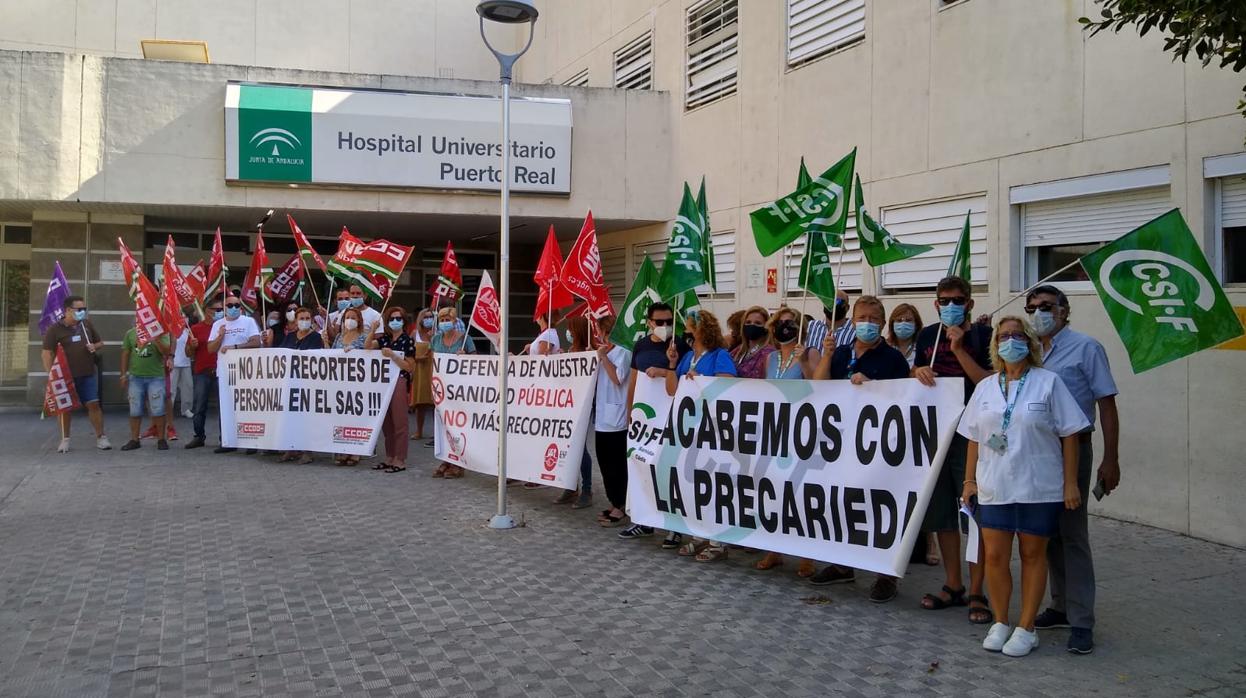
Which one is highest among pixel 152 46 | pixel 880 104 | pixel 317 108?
pixel 152 46

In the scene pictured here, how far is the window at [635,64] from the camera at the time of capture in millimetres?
17344

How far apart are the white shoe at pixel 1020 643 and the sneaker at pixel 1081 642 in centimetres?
21

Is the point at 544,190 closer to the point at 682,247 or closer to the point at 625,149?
the point at 625,149

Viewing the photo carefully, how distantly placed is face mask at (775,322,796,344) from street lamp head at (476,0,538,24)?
3102 millimetres

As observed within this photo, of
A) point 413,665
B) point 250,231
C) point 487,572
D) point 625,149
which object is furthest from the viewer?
point 250,231

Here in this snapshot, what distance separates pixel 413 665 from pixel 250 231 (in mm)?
16636

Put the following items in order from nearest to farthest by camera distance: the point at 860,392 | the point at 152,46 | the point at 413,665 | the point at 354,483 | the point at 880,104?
the point at 413,665 < the point at 860,392 < the point at 354,483 < the point at 880,104 < the point at 152,46

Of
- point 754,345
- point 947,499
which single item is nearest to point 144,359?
point 754,345

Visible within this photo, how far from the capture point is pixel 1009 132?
9766 mm

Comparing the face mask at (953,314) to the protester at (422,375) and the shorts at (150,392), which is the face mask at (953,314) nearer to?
the protester at (422,375)

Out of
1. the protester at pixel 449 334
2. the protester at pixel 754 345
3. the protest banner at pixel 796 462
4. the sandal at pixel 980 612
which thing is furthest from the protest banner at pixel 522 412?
the sandal at pixel 980 612

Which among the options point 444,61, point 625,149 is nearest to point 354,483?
point 625,149

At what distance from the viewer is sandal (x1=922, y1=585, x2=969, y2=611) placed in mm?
6070

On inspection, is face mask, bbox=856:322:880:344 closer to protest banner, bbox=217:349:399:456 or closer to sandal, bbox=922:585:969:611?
sandal, bbox=922:585:969:611
